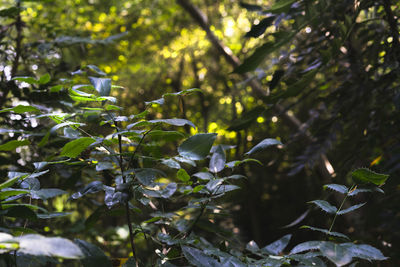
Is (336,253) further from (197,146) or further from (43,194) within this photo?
(43,194)

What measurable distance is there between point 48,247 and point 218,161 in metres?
0.33

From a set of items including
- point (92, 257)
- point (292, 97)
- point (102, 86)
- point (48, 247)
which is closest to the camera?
point (48, 247)

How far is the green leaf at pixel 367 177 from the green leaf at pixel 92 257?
38 cm

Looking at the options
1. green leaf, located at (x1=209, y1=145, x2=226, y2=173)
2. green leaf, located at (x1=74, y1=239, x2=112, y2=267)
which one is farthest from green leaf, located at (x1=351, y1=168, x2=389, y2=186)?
green leaf, located at (x1=74, y1=239, x2=112, y2=267)

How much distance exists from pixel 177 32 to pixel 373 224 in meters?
2.78

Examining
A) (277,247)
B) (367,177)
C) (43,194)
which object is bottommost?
(277,247)

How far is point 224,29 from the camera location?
10.5ft

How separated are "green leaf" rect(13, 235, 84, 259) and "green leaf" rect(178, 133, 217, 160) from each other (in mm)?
208

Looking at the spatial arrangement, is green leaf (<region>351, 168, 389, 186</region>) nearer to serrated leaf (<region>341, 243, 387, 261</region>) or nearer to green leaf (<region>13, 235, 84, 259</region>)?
serrated leaf (<region>341, 243, 387, 261</region>)

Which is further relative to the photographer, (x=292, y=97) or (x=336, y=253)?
(x=292, y=97)

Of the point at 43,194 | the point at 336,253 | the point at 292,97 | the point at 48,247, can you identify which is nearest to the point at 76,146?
the point at 43,194

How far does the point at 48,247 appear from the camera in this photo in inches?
11.5

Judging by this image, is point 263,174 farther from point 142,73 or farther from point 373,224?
point 373,224

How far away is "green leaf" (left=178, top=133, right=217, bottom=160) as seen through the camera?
46 centimetres
